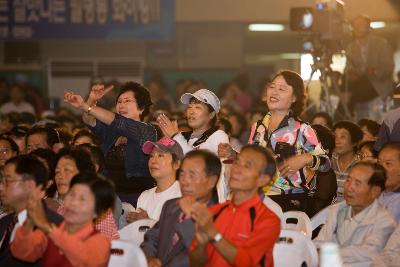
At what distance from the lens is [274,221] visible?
208 inches

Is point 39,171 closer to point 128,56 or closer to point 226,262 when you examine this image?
point 226,262

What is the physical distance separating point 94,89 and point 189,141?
0.78 m

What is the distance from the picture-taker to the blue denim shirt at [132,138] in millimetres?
7031

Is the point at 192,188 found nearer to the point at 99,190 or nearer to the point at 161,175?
the point at 99,190

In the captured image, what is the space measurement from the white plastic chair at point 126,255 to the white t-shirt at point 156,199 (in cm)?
106

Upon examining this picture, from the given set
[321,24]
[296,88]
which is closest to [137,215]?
[296,88]

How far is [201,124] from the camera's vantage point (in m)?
7.17

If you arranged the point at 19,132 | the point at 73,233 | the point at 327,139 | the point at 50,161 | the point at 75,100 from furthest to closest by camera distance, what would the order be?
the point at 19,132 < the point at 327,139 < the point at 50,161 < the point at 75,100 < the point at 73,233

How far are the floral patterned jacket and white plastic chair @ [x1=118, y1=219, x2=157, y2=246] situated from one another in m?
1.02

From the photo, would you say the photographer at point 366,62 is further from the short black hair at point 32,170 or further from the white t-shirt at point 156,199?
the short black hair at point 32,170

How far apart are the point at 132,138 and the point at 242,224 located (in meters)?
1.96

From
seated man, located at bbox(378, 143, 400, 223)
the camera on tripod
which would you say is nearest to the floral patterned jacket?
seated man, located at bbox(378, 143, 400, 223)

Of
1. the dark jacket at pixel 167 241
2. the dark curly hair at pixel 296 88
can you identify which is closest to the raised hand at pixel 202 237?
the dark jacket at pixel 167 241

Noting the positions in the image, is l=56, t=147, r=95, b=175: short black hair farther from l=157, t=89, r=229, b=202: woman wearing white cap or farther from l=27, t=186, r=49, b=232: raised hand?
l=27, t=186, r=49, b=232: raised hand
